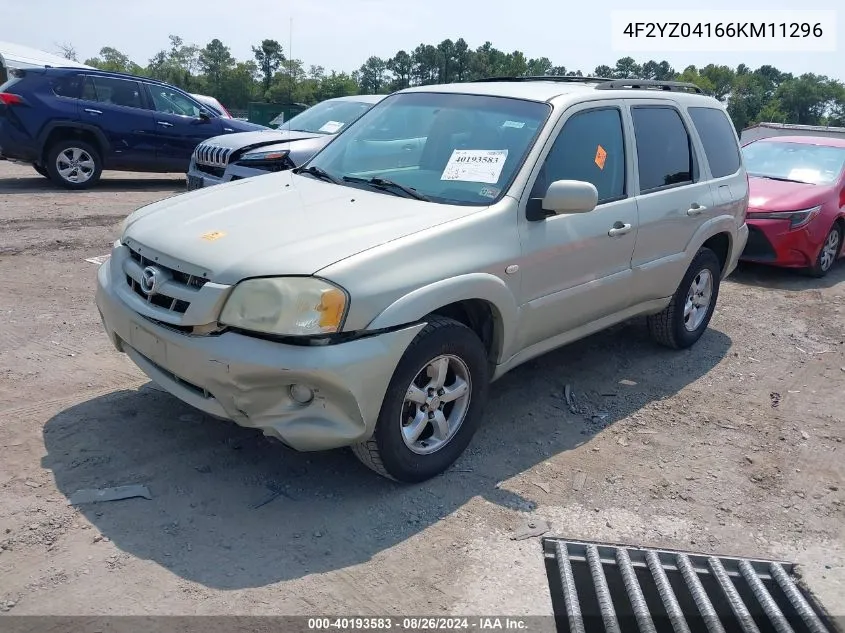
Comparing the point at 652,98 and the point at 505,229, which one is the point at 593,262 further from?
the point at 652,98

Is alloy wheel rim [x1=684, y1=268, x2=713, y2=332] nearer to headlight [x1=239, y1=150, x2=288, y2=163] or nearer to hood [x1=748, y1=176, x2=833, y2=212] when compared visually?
hood [x1=748, y1=176, x2=833, y2=212]

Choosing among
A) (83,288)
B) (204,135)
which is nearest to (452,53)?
(204,135)

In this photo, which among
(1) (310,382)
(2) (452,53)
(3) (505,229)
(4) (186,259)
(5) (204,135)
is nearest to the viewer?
(1) (310,382)

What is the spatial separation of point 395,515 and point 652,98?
10.8 ft

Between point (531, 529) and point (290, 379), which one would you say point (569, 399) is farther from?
point (290, 379)

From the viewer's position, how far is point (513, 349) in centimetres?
398

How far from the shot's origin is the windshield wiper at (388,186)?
3885mm

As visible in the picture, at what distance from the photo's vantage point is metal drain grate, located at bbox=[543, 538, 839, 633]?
301 cm

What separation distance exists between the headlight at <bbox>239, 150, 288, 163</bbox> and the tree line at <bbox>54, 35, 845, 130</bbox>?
159 feet

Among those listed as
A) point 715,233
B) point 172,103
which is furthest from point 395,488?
point 172,103

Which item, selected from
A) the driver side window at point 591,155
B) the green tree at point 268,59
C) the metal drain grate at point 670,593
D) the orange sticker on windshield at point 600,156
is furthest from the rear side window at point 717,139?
the green tree at point 268,59

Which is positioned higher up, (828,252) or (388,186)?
(388,186)

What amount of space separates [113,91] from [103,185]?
59.4 inches

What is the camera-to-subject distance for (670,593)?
3.09 metres
